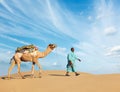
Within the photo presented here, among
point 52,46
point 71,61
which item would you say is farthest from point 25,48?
point 71,61

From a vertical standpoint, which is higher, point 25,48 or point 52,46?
point 52,46

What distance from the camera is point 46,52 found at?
66.5 ft

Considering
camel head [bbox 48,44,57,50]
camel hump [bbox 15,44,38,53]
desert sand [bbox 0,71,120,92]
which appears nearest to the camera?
desert sand [bbox 0,71,120,92]

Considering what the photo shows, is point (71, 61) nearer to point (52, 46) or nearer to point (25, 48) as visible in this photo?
point (52, 46)

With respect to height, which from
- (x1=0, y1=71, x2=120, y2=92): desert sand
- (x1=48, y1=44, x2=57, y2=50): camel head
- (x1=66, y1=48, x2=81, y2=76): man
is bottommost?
(x1=0, y1=71, x2=120, y2=92): desert sand

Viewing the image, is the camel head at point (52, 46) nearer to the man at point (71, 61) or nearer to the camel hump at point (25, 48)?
the man at point (71, 61)

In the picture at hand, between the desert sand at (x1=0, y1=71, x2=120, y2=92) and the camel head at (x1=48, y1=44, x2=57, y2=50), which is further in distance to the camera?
the camel head at (x1=48, y1=44, x2=57, y2=50)

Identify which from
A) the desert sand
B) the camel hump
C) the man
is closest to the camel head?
the man

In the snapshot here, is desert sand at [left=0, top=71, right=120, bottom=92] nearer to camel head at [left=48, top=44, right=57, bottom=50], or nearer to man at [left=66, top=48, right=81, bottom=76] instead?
man at [left=66, top=48, right=81, bottom=76]

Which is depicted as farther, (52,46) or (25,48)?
(52,46)

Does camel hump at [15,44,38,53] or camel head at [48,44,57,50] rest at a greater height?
camel head at [48,44,57,50]

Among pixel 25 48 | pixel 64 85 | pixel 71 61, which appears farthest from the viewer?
pixel 71 61

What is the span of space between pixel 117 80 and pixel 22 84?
5150mm

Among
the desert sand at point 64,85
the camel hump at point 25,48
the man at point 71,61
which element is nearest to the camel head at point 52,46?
the man at point 71,61
